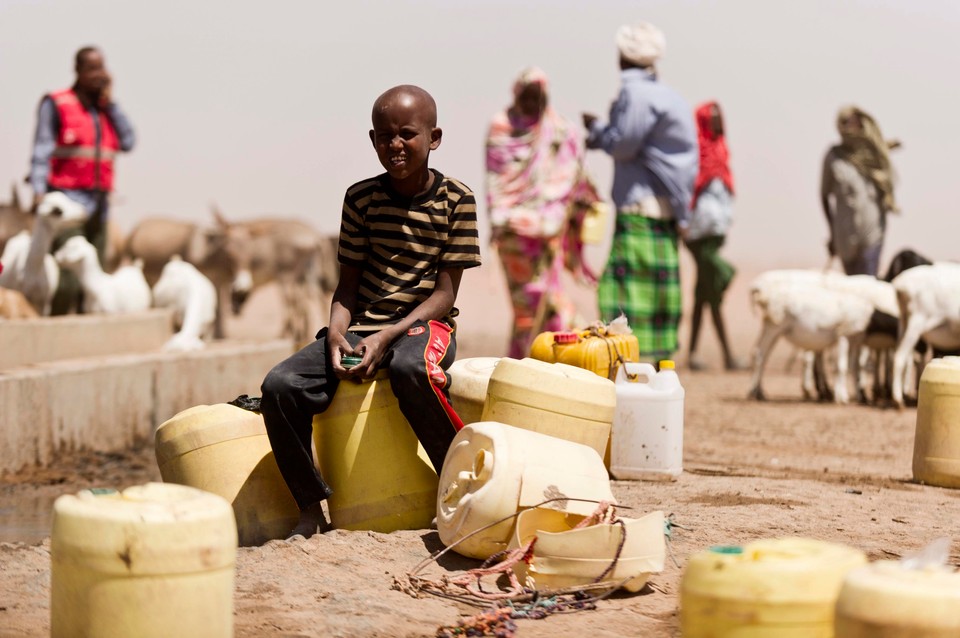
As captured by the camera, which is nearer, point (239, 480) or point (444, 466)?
point (444, 466)

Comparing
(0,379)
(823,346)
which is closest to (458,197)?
(0,379)

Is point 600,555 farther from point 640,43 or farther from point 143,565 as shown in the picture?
point 640,43

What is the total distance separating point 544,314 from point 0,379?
5271 mm

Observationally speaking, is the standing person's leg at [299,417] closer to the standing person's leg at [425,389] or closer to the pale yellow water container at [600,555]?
the standing person's leg at [425,389]

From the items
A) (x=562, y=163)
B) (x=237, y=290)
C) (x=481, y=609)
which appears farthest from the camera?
(x=237, y=290)

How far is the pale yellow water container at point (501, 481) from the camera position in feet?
16.2

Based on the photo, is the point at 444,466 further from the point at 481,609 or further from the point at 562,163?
the point at 562,163

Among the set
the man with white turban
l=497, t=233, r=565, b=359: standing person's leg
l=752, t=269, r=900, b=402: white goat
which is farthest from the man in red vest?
l=752, t=269, r=900, b=402: white goat

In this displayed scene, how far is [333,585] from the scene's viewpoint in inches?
193

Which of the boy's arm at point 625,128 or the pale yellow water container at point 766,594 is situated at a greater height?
the boy's arm at point 625,128

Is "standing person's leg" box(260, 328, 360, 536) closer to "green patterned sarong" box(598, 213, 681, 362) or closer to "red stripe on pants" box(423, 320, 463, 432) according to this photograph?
"red stripe on pants" box(423, 320, 463, 432)

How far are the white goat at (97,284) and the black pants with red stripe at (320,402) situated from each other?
696 centimetres

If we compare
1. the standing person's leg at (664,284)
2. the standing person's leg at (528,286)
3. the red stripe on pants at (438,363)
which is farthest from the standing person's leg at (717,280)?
the red stripe on pants at (438,363)

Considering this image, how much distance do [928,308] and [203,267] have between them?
8858 millimetres
